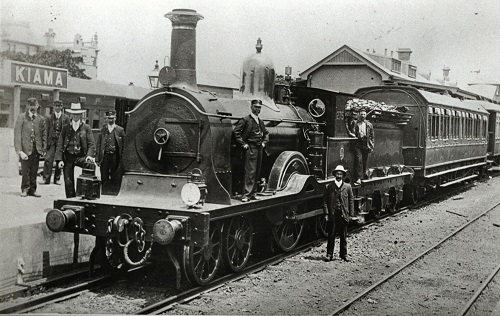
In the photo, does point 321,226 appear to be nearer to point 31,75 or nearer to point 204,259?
point 204,259

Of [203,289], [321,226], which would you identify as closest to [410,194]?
[321,226]

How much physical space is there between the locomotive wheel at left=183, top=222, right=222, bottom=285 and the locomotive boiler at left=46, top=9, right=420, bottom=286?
0.04 ft

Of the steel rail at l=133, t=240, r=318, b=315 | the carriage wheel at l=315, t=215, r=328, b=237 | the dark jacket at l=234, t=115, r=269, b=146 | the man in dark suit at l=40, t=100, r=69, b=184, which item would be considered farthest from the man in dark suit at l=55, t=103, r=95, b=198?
the carriage wheel at l=315, t=215, r=328, b=237

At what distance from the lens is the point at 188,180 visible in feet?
22.7

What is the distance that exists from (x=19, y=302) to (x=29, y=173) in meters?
4.29

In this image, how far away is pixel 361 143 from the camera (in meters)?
10.9

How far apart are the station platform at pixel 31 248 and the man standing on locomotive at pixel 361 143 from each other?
17.5 ft

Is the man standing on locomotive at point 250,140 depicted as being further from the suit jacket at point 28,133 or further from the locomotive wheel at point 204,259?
the suit jacket at point 28,133

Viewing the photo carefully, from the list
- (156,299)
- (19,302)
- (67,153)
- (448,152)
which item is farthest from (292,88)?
(448,152)

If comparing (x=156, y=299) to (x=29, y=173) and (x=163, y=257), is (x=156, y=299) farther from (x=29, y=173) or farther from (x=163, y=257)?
(x=29, y=173)

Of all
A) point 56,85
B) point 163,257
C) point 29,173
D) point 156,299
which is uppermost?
point 56,85

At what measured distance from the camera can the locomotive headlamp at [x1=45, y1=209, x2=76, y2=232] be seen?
646 centimetres

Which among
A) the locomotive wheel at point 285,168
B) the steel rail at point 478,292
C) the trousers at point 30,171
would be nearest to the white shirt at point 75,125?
the trousers at point 30,171

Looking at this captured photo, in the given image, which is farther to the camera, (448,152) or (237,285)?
(448,152)
